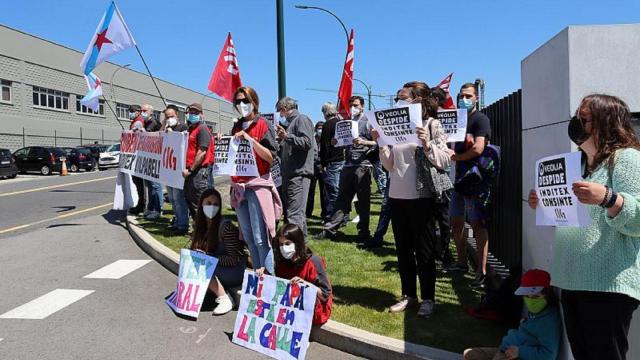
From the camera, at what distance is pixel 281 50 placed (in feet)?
33.1

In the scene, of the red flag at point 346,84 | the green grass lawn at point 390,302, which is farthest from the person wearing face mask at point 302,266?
the red flag at point 346,84

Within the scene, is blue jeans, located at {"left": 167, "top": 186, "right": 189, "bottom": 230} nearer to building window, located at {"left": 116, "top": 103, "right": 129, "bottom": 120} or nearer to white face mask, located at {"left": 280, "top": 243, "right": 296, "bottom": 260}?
white face mask, located at {"left": 280, "top": 243, "right": 296, "bottom": 260}

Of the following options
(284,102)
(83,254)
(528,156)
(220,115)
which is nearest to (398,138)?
(528,156)

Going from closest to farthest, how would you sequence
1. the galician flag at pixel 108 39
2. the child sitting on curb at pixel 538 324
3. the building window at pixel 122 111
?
1. the child sitting on curb at pixel 538 324
2. the galician flag at pixel 108 39
3. the building window at pixel 122 111

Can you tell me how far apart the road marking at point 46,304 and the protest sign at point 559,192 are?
4464 mm

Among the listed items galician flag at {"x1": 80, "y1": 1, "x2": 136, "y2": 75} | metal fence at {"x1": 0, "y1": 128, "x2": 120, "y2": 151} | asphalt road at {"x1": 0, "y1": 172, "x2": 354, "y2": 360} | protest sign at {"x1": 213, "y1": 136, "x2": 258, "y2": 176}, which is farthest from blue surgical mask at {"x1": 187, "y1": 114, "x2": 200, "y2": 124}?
metal fence at {"x1": 0, "y1": 128, "x2": 120, "y2": 151}

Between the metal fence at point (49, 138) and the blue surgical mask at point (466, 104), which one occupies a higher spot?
the metal fence at point (49, 138)

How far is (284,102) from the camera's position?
6.58m

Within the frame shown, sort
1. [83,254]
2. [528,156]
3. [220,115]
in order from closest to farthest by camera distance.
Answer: [528,156]
[83,254]
[220,115]

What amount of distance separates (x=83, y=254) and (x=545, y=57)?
6.71 metres

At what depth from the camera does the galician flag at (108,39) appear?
31.4ft

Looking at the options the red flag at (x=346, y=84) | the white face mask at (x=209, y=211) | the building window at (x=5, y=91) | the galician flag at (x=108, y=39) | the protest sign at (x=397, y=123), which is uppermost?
the building window at (x=5, y=91)

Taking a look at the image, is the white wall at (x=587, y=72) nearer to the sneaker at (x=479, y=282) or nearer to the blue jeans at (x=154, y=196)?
the sneaker at (x=479, y=282)

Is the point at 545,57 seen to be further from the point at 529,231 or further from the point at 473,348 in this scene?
the point at 473,348
